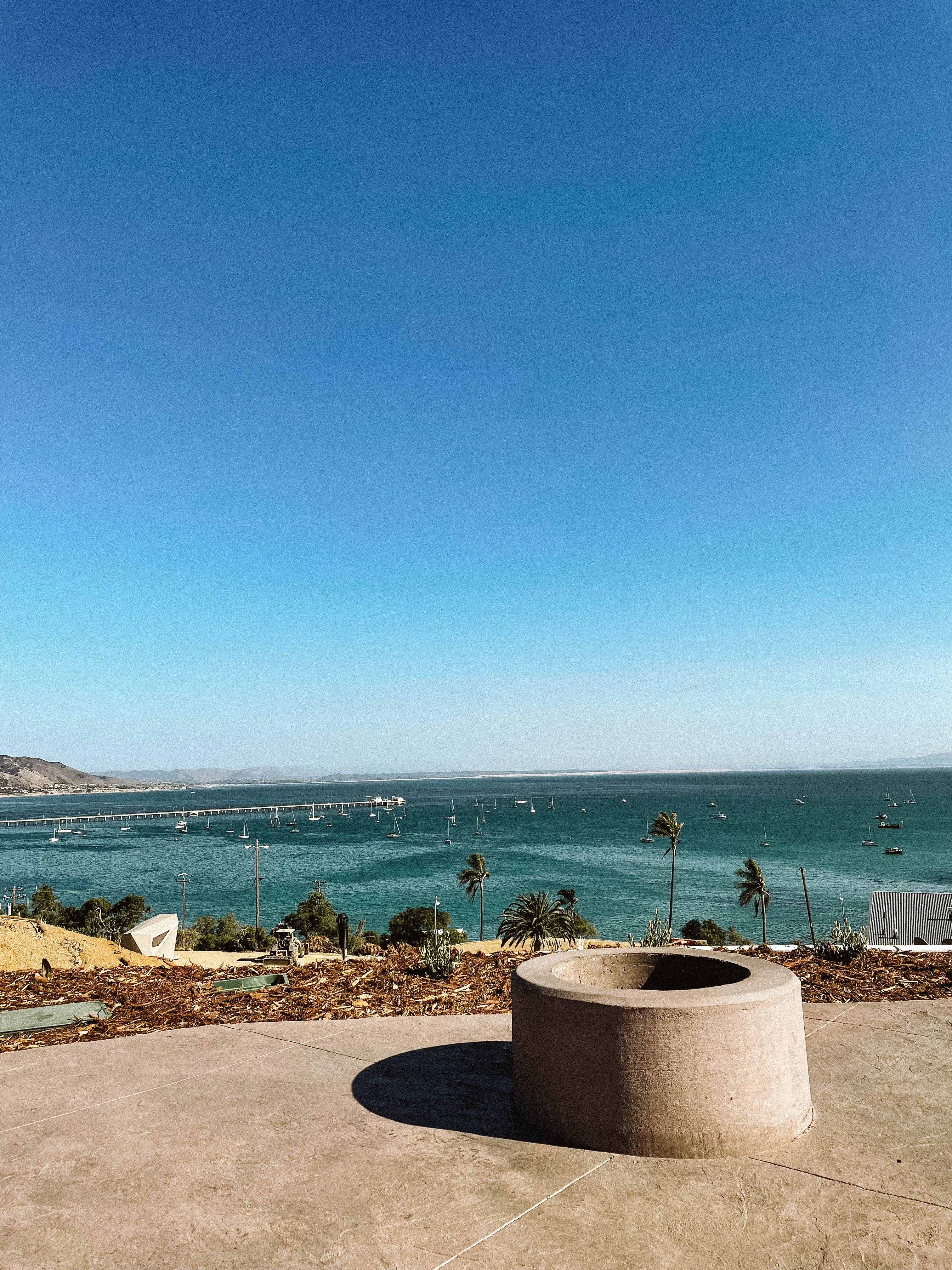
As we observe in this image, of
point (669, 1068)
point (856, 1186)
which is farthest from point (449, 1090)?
point (856, 1186)

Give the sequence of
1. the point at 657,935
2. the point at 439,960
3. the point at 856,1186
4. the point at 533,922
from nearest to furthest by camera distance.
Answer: the point at 856,1186 < the point at 439,960 < the point at 657,935 < the point at 533,922

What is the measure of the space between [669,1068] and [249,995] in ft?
16.7

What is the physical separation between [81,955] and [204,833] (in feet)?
523

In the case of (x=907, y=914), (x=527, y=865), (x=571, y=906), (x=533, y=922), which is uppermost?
(x=533, y=922)

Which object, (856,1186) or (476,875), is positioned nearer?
(856,1186)

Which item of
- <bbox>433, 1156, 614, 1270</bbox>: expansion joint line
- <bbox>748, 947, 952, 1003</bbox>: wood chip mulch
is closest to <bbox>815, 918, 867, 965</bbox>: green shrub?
<bbox>748, 947, 952, 1003</bbox>: wood chip mulch

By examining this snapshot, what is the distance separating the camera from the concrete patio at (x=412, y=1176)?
344 centimetres

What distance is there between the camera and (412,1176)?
4.13 metres

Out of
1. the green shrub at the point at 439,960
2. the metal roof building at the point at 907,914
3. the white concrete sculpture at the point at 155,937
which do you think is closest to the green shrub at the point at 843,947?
the green shrub at the point at 439,960

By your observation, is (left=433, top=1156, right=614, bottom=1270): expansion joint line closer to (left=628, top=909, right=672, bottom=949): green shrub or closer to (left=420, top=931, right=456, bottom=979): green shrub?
(left=420, top=931, right=456, bottom=979): green shrub

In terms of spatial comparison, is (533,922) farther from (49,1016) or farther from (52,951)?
(49,1016)

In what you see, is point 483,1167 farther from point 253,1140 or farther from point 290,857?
point 290,857

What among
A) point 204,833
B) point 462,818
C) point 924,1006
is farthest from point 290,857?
point 924,1006

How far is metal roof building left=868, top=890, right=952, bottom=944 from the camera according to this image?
3644cm
